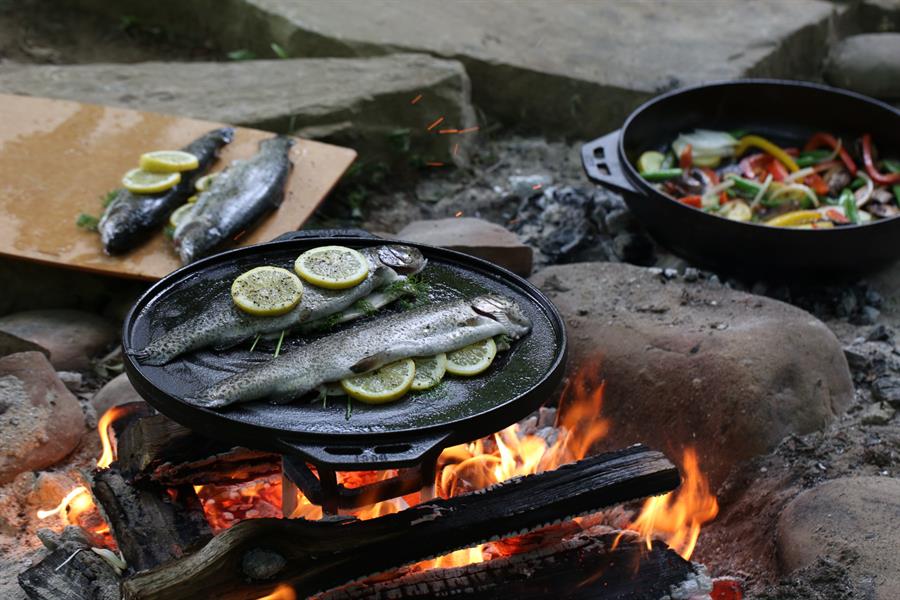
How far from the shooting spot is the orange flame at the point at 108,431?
388 cm

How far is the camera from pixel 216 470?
3543 millimetres

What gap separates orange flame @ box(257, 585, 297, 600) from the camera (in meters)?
2.93

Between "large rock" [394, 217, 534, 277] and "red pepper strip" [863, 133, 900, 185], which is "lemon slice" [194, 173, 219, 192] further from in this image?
"red pepper strip" [863, 133, 900, 185]

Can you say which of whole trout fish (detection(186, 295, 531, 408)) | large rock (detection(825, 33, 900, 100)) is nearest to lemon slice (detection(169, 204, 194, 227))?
whole trout fish (detection(186, 295, 531, 408))

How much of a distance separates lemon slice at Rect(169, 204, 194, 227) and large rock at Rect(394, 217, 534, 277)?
1.15m

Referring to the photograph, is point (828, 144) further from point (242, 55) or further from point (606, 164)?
point (242, 55)

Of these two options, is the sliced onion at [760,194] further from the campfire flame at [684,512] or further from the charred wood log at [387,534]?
the charred wood log at [387,534]

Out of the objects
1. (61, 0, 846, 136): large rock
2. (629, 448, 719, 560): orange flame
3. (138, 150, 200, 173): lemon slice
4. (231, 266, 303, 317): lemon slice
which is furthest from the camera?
(61, 0, 846, 136): large rock

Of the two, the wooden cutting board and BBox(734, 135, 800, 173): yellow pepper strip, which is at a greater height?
BBox(734, 135, 800, 173): yellow pepper strip

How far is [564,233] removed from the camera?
19.2ft

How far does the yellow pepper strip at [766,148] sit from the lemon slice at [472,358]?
11.7 ft

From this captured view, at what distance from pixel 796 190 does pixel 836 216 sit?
332mm

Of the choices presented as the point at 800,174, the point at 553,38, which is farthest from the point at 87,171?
the point at 800,174

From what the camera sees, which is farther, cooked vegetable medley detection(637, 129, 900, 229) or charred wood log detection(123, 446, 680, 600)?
cooked vegetable medley detection(637, 129, 900, 229)
